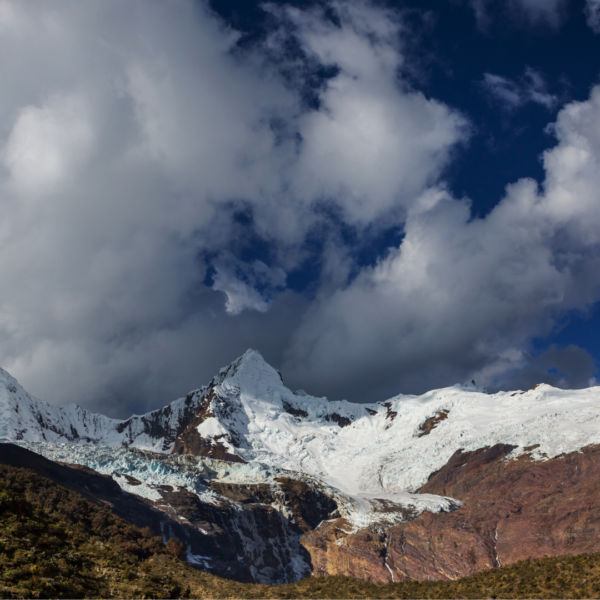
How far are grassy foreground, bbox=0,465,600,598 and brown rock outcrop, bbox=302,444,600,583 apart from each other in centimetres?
9107

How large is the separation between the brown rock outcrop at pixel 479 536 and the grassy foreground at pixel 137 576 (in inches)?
3586

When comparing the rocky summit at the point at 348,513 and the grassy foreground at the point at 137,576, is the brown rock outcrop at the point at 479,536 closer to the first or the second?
the rocky summit at the point at 348,513

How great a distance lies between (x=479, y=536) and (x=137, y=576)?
12793cm

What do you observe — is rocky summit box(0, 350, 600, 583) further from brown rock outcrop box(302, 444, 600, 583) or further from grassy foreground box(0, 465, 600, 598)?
grassy foreground box(0, 465, 600, 598)

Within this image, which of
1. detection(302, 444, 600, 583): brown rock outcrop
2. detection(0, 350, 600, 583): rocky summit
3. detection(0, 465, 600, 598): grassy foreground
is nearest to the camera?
detection(0, 465, 600, 598): grassy foreground

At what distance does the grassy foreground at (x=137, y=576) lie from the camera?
95.0 ft

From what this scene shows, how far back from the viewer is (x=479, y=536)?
440ft

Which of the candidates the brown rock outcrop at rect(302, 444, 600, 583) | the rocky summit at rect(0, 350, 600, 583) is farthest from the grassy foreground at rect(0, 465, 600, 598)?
the brown rock outcrop at rect(302, 444, 600, 583)

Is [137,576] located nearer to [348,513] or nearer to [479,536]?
[479,536]

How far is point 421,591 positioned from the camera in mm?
44812

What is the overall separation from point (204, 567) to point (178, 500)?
34.2 metres

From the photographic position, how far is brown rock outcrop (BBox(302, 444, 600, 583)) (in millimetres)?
123438

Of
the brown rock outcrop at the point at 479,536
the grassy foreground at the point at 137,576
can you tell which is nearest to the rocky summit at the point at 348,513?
the brown rock outcrop at the point at 479,536

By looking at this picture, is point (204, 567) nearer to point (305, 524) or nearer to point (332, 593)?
point (305, 524)
